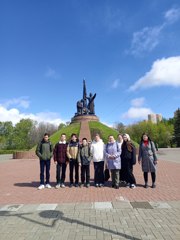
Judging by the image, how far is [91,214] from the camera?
5.52 m

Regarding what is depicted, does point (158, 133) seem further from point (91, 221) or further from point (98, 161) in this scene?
point (91, 221)

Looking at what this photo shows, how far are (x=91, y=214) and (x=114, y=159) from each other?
364 centimetres

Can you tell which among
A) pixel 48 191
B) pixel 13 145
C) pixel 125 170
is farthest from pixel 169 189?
pixel 13 145

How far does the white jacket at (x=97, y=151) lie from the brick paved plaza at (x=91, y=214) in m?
1.27

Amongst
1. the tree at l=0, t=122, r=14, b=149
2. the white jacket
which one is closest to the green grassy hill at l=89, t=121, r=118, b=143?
the white jacket

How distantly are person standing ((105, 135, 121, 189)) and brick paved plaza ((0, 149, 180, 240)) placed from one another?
66 centimetres

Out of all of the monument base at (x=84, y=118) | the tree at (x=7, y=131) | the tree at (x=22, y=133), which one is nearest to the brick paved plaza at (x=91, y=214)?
the monument base at (x=84, y=118)

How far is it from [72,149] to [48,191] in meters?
1.72

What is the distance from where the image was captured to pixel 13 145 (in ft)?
235

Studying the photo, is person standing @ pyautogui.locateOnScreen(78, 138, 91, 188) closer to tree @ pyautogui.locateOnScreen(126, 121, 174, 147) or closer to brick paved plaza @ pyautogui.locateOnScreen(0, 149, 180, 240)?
brick paved plaza @ pyautogui.locateOnScreen(0, 149, 180, 240)

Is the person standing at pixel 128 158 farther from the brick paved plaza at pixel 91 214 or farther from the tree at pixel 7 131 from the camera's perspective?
the tree at pixel 7 131

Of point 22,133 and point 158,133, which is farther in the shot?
point 22,133

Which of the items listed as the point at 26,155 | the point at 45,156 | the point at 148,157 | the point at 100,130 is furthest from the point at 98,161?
the point at 100,130

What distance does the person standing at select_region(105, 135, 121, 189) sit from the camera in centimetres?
893
